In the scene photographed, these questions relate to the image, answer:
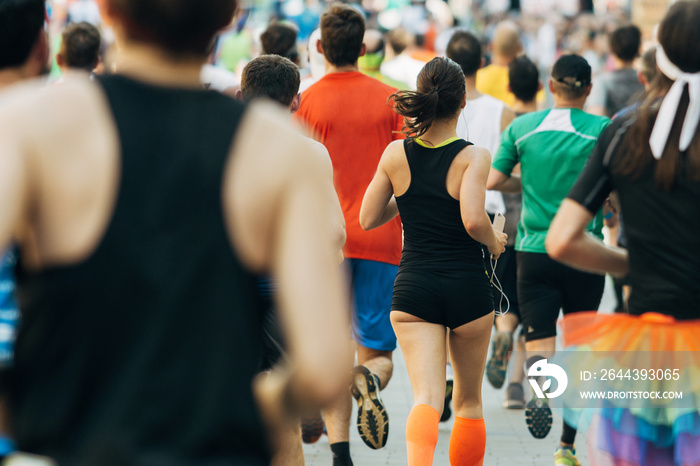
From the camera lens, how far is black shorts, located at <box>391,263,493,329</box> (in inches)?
174

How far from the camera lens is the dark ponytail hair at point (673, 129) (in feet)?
8.87

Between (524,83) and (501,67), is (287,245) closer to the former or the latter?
(524,83)

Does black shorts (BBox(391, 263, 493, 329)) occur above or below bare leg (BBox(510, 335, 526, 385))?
above

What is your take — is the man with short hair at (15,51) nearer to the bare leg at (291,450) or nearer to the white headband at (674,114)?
the white headband at (674,114)

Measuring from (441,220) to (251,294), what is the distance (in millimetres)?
2836

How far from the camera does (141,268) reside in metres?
1.58

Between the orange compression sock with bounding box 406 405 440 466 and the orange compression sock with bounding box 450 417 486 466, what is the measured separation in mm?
223

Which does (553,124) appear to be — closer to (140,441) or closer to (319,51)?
(319,51)

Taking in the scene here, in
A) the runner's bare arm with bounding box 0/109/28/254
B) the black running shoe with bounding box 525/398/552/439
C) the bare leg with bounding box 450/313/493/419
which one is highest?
the runner's bare arm with bounding box 0/109/28/254

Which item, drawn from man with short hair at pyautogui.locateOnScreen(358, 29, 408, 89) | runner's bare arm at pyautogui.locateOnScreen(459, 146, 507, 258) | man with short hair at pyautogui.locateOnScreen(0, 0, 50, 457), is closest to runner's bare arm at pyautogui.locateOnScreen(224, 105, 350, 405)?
man with short hair at pyautogui.locateOnScreen(0, 0, 50, 457)

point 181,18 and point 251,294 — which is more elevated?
point 181,18

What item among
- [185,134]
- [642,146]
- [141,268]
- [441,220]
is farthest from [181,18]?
[441,220]

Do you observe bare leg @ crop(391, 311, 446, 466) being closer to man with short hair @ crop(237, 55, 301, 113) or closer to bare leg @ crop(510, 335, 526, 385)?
man with short hair @ crop(237, 55, 301, 113)

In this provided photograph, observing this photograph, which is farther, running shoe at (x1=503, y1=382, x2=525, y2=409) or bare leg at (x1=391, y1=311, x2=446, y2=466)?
running shoe at (x1=503, y1=382, x2=525, y2=409)
